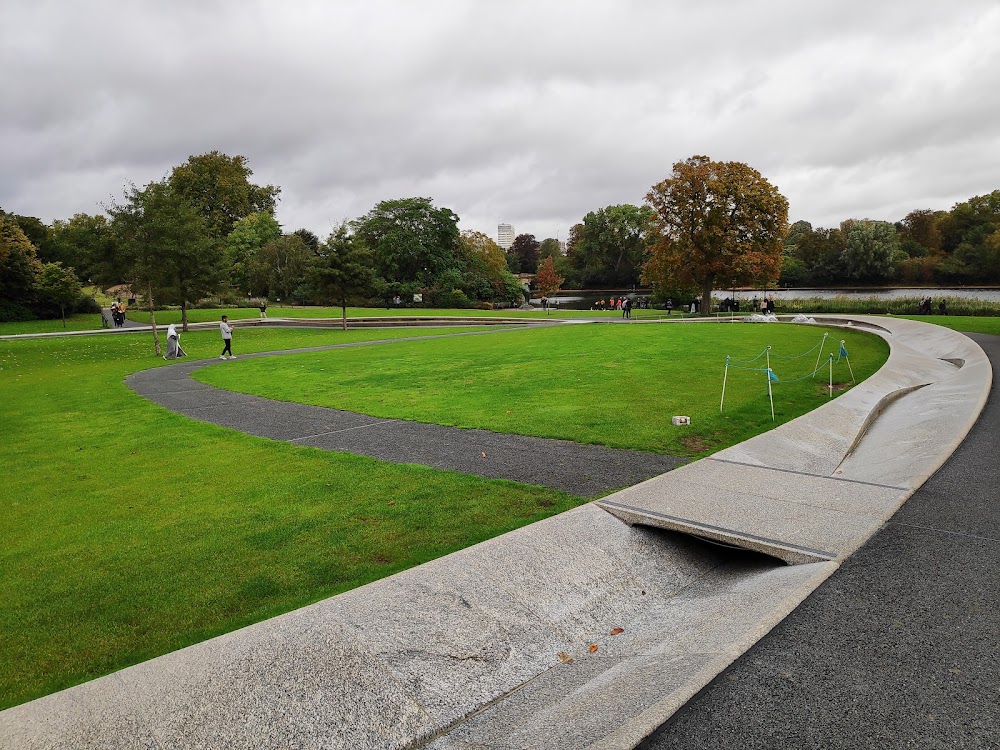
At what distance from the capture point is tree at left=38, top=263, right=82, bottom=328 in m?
46.6

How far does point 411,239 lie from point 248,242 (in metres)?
20.1

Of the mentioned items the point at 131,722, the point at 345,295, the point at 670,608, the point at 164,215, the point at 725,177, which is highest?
the point at 725,177

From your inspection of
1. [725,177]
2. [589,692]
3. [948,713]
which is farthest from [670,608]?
[725,177]

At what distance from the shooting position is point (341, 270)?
1517 inches

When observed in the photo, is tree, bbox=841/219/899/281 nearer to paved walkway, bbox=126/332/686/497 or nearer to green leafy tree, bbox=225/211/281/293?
green leafy tree, bbox=225/211/281/293

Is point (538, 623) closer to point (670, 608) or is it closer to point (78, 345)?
point (670, 608)

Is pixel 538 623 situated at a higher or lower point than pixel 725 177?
lower

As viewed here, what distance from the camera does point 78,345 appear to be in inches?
1225

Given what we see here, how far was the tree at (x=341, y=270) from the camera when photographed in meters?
38.6

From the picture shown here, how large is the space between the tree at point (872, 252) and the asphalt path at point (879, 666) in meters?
78.4

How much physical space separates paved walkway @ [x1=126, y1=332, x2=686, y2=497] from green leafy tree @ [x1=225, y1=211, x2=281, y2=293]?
62083mm

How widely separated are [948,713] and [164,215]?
1233 inches

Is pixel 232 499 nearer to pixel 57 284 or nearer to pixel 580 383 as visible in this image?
pixel 580 383

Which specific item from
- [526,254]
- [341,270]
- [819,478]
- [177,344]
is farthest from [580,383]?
[526,254]
